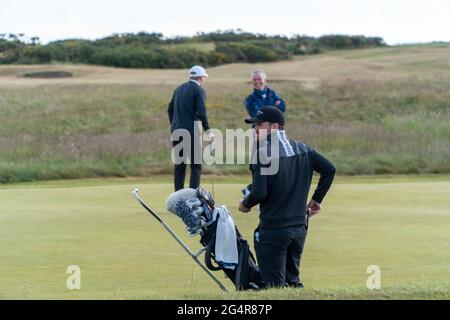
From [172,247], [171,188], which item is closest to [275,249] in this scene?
[172,247]

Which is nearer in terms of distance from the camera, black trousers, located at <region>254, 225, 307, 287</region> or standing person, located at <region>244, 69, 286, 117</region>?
black trousers, located at <region>254, 225, 307, 287</region>

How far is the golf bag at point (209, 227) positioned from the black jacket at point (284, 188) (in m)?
0.31

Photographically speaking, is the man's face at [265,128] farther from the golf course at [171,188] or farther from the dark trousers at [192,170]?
the dark trousers at [192,170]

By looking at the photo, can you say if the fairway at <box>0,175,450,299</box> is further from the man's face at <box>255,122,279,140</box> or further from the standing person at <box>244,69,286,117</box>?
the standing person at <box>244,69,286,117</box>

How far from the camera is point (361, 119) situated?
3809 centimetres

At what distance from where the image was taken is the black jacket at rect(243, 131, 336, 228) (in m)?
7.71

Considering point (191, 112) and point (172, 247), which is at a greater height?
point (191, 112)

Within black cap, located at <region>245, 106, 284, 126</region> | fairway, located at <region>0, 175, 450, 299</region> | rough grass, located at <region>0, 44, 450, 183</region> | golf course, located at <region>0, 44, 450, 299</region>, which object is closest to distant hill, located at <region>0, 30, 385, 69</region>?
rough grass, located at <region>0, 44, 450, 183</region>

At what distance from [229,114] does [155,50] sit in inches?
1152

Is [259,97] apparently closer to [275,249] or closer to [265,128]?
[265,128]

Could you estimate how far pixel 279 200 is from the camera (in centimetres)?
778

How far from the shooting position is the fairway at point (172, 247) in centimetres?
788

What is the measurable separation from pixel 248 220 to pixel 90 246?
9.24 ft

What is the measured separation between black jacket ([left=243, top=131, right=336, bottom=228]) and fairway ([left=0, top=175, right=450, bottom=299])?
24.2 inches
